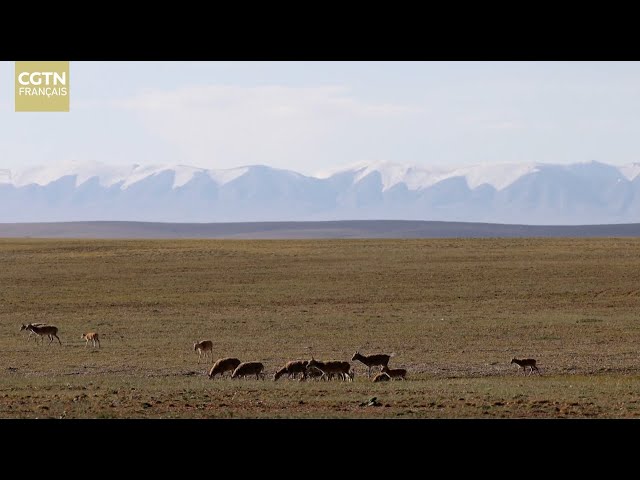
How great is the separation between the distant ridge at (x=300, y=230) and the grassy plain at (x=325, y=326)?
112 metres

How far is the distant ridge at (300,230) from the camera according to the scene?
172m

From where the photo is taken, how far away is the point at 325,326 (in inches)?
1101

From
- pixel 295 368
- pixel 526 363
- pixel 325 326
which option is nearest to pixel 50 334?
pixel 325 326

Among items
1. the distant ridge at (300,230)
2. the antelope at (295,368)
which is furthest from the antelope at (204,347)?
the distant ridge at (300,230)

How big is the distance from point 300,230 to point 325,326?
6250 inches

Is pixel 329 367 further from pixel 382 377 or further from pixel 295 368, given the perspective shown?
pixel 382 377

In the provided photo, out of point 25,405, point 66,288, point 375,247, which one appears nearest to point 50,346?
point 25,405

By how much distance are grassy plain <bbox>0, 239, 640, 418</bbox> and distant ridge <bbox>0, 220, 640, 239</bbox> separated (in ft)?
367

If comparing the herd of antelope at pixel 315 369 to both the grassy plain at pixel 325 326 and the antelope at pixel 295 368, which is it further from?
the grassy plain at pixel 325 326

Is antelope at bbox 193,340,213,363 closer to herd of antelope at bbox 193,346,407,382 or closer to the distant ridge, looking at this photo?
herd of antelope at bbox 193,346,407,382
